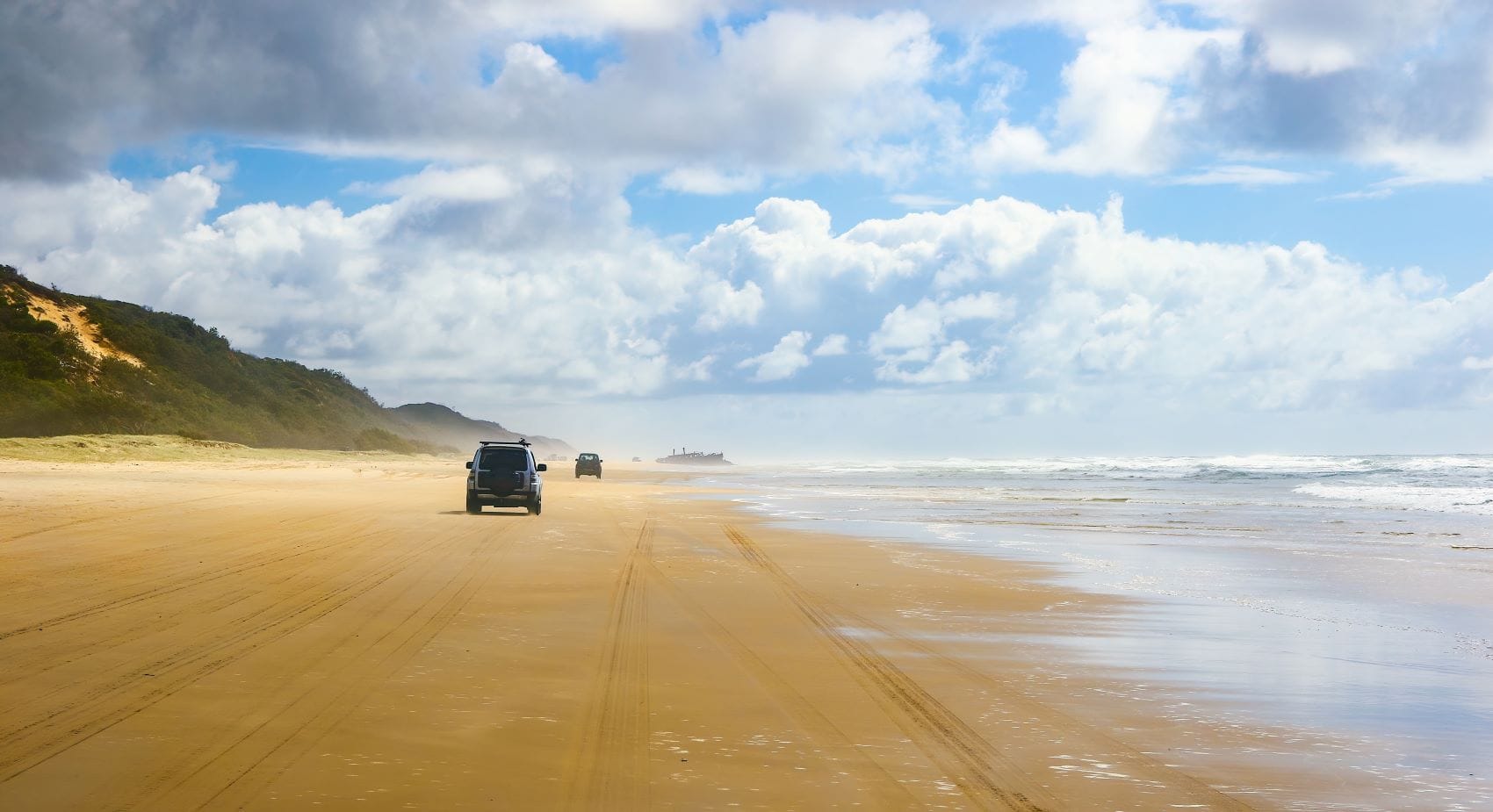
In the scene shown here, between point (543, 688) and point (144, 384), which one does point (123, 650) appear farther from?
point (144, 384)

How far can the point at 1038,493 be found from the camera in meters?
51.8

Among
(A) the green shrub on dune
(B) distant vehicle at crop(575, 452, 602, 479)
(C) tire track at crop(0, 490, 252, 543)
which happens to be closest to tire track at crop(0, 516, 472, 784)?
(C) tire track at crop(0, 490, 252, 543)

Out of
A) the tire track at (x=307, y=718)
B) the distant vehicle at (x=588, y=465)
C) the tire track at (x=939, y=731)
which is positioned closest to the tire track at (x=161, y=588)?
the tire track at (x=307, y=718)

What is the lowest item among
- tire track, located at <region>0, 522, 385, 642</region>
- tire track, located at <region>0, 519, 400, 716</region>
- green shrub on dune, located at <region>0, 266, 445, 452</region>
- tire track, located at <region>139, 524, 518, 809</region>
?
tire track, located at <region>139, 524, 518, 809</region>

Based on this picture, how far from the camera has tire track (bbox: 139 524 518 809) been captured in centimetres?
575

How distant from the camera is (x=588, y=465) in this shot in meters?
74.8

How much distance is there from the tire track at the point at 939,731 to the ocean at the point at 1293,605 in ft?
5.81

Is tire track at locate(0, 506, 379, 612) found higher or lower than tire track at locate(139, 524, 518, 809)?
higher

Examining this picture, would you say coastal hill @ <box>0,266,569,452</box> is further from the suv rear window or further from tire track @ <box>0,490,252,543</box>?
the suv rear window

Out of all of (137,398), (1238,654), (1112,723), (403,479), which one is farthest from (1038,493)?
(137,398)

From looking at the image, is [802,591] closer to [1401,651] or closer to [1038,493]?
[1401,651]

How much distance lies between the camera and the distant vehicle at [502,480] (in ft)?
99.9

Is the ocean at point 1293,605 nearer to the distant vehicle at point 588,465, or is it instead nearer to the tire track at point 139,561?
the tire track at point 139,561

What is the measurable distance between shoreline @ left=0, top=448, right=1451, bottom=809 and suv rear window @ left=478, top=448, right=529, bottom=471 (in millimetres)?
12210
